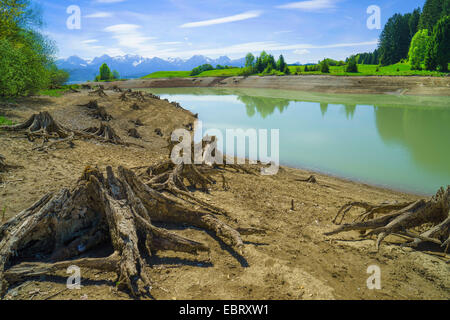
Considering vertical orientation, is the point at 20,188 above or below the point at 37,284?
above

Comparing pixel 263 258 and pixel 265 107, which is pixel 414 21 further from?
pixel 263 258

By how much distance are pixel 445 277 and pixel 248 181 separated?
692 cm

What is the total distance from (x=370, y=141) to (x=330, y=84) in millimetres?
55057

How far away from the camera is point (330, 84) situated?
7294 centimetres

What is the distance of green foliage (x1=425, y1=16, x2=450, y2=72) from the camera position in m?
66.0

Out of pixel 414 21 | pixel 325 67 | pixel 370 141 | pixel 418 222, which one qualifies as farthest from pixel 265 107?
pixel 414 21

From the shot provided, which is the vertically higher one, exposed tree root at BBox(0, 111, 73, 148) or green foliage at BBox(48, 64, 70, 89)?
green foliage at BBox(48, 64, 70, 89)

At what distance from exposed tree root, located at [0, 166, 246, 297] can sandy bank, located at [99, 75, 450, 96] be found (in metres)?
63.4

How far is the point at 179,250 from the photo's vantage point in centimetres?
553

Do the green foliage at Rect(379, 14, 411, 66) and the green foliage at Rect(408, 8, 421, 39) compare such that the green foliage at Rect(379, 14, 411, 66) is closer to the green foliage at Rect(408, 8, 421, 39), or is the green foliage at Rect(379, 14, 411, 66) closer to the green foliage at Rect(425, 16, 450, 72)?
the green foliage at Rect(408, 8, 421, 39)

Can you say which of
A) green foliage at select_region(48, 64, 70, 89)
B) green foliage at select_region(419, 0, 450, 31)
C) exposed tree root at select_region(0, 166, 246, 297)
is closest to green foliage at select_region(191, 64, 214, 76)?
green foliage at select_region(48, 64, 70, 89)
